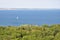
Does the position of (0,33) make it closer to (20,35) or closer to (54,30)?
(20,35)

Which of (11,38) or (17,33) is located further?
(17,33)

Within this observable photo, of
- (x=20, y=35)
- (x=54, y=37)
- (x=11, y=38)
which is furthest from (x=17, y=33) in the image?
(x=54, y=37)

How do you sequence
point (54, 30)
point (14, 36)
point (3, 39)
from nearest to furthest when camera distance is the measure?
point (3, 39) < point (14, 36) < point (54, 30)

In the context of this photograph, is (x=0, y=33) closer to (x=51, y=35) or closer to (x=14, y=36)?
(x=14, y=36)

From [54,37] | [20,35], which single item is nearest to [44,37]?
[54,37]

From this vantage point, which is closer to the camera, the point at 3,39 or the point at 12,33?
the point at 3,39

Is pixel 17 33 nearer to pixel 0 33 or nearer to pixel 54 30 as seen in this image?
pixel 0 33

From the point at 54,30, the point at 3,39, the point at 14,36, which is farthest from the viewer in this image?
the point at 54,30
